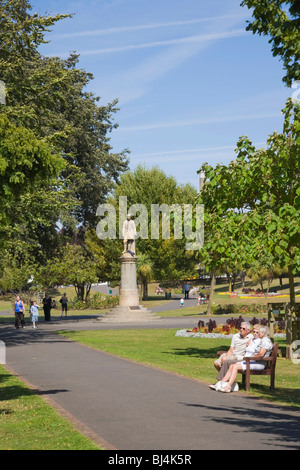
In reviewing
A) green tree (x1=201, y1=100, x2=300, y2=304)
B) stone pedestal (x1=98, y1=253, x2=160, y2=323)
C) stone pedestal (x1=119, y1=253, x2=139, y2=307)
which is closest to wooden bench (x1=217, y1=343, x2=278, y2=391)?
green tree (x1=201, y1=100, x2=300, y2=304)

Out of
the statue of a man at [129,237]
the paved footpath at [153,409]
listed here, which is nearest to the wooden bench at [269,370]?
the paved footpath at [153,409]

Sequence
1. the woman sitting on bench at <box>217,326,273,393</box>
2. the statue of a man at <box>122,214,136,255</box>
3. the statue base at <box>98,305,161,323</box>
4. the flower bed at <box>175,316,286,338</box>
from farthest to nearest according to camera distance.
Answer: the statue of a man at <box>122,214,136,255</box> < the statue base at <box>98,305,161,323</box> < the flower bed at <box>175,316,286,338</box> < the woman sitting on bench at <box>217,326,273,393</box>

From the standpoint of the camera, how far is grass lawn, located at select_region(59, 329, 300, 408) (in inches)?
514

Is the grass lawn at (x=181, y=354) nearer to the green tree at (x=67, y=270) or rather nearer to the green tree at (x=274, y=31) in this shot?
the green tree at (x=274, y=31)

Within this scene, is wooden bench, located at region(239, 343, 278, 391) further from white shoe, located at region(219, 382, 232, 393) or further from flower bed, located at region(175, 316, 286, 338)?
flower bed, located at region(175, 316, 286, 338)

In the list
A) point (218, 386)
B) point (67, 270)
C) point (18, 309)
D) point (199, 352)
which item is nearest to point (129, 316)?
point (18, 309)

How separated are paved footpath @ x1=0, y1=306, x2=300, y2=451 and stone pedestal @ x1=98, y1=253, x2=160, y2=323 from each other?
Result: 2152cm

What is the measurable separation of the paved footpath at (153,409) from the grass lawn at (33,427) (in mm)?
233

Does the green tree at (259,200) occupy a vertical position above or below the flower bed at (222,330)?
above

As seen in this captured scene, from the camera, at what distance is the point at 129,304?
39531 millimetres

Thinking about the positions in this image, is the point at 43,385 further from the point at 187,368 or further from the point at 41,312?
the point at 41,312

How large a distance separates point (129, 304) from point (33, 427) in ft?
101

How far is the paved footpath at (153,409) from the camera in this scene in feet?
25.5
